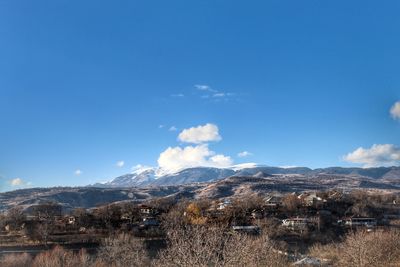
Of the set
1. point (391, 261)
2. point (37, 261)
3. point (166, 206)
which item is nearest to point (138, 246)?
point (37, 261)

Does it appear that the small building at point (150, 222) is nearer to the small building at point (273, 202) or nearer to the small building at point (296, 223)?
the small building at point (296, 223)

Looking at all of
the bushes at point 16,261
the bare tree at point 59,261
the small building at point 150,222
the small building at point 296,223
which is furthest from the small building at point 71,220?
the small building at point 296,223

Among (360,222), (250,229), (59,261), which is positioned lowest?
(360,222)

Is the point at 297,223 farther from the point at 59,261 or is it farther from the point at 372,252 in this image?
the point at 59,261

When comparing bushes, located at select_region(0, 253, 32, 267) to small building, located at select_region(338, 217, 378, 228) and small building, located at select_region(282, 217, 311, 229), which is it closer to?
small building, located at select_region(282, 217, 311, 229)

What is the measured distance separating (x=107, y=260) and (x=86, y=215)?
3031cm

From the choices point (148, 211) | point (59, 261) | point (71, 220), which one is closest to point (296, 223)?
point (148, 211)

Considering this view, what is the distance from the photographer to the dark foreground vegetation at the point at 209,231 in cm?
4772

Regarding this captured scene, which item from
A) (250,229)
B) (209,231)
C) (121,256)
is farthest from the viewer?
(250,229)

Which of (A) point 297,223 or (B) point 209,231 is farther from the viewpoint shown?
(A) point 297,223

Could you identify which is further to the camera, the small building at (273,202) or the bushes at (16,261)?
the small building at (273,202)

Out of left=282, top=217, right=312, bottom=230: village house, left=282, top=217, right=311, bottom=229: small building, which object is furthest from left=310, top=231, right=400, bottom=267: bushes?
left=282, top=217, right=311, bottom=229: small building

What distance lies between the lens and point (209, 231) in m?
42.7

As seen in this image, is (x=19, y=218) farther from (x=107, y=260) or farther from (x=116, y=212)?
(x=107, y=260)
